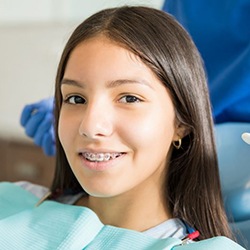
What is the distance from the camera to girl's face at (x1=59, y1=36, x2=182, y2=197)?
85 centimetres

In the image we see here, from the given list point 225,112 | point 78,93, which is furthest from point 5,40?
point 78,93

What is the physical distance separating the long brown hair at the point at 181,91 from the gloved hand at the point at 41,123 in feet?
0.79

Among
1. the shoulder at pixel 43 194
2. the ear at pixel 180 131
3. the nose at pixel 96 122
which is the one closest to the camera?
the nose at pixel 96 122

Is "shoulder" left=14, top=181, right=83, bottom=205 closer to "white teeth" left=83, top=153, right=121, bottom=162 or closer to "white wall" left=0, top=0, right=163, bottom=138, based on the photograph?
"white teeth" left=83, top=153, right=121, bottom=162

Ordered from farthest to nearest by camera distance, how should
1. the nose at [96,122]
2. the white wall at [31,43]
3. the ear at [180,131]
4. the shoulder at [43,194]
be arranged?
1. the white wall at [31,43]
2. the shoulder at [43,194]
3. the ear at [180,131]
4. the nose at [96,122]

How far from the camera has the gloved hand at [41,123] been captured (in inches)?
49.3

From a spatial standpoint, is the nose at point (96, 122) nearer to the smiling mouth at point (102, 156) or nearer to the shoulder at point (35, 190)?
the smiling mouth at point (102, 156)

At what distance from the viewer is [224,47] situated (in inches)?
49.6

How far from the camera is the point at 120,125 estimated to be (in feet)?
2.79

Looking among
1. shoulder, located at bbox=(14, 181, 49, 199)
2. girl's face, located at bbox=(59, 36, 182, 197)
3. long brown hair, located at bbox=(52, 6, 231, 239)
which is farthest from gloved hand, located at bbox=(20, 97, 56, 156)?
girl's face, located at bbox=(59, 36, 182, 197)

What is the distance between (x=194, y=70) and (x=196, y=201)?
22 centimetres

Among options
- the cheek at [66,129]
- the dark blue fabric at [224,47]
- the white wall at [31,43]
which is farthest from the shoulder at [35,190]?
the white wall at [31,43]

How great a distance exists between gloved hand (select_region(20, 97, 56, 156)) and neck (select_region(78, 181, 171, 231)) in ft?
1.05

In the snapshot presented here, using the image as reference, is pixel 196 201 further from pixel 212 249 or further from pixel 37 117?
pixel 37 117
